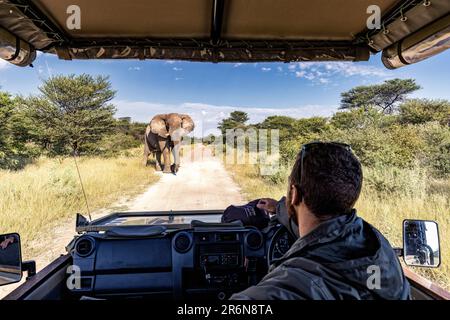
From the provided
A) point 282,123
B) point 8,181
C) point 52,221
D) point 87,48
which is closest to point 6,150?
point 8,181

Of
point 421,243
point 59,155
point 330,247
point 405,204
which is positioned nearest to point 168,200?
point 405,204

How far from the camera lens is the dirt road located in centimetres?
515

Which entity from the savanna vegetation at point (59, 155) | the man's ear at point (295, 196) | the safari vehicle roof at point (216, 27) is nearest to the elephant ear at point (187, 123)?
the savanna vegetation at point (59, 155)

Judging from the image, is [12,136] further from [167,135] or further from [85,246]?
[85,246]

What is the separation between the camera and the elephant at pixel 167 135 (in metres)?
16.5

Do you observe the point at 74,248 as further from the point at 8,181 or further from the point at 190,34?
the point at 8,181

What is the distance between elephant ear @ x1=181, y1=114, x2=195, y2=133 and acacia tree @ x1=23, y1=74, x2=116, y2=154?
15.3 ft

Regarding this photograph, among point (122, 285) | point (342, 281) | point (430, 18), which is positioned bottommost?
point (122, 285)

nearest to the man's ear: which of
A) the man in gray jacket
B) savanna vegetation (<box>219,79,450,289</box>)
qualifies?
the man in gray jacket

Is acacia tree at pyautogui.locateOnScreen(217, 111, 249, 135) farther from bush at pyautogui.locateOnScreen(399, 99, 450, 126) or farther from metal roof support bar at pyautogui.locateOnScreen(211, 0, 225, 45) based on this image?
metal roof support bar at pyautogui.locateOnScreen(211, 0, 225, 45)

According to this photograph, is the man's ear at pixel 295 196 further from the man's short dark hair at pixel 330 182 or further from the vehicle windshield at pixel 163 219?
the vehicle windshield at pixel 163 219

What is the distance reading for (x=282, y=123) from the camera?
28.2m

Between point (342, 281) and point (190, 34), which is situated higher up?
point (190, 34)
